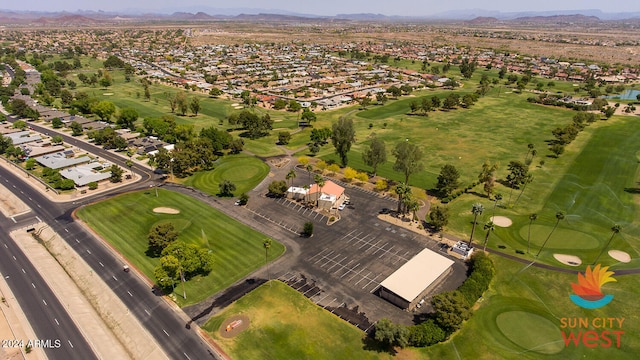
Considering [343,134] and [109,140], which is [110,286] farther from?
[109,140]

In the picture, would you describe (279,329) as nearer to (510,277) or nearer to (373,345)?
(373,345)

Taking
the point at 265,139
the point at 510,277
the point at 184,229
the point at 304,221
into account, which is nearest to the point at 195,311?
the point at 184,229

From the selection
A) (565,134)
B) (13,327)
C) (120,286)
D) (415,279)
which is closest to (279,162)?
(120,286)

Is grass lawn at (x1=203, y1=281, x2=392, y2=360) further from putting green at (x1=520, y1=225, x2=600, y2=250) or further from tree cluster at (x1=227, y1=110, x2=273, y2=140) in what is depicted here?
tree cluster at (x1=227, y1=110, x2=273, y2=140)

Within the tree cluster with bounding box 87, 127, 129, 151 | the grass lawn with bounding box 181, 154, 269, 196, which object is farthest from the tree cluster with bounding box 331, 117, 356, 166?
the tree cluster with bounding box 87, 127, 129, 151

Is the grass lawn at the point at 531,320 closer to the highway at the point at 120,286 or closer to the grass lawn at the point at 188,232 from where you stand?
the highway at the point at 120,286

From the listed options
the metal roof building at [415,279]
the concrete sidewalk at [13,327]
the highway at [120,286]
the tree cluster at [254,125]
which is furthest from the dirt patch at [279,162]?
the concrete sidewalk at [13,327]
